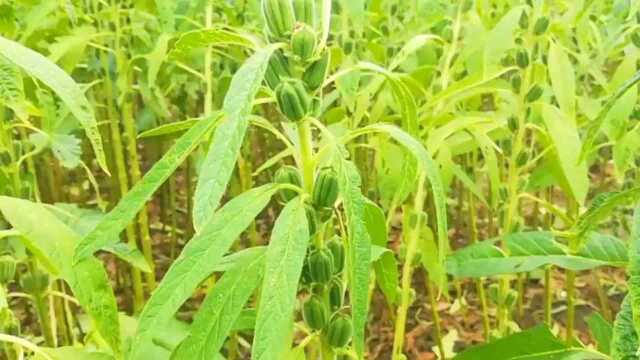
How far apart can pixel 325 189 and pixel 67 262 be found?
28 centimetres

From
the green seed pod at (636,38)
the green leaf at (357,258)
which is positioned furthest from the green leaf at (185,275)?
the green seed pod at (636,38)

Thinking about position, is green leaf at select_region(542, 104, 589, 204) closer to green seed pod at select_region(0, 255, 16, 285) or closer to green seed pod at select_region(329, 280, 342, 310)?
green seed pod at select_region(329, 280, 342, 310)

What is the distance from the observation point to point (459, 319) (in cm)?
272

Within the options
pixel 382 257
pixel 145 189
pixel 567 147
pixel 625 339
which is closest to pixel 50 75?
pixel 145 189

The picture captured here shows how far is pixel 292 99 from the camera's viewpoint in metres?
0.91

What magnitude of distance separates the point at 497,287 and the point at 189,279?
44.9 inches

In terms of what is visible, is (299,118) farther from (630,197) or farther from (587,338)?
(587,338)

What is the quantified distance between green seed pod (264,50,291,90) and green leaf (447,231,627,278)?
44cm

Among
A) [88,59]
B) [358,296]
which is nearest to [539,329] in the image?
[358,296]

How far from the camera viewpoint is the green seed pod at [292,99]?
91 cm

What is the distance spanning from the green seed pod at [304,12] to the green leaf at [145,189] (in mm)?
172

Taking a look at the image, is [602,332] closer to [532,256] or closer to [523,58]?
[532,256]

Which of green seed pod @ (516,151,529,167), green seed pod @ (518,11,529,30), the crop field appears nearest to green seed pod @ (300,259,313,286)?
the crop field

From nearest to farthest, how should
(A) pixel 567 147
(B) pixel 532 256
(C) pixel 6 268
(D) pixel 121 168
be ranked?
1. (B) pixel 532 256
2. (C) pixel 6 268
3. (A) pixel 567 147
4. (D) pixel 121 168
